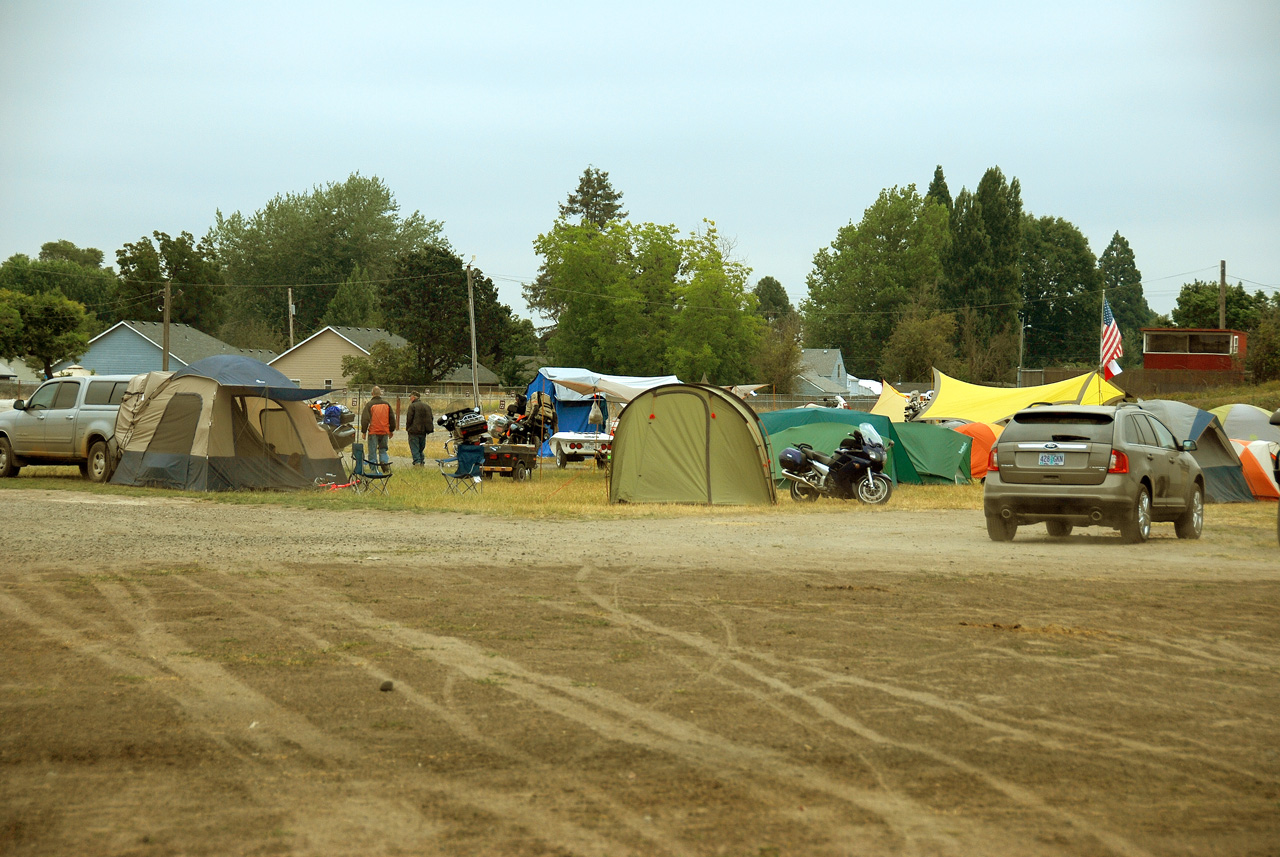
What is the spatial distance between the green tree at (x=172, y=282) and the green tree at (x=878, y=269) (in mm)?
46179

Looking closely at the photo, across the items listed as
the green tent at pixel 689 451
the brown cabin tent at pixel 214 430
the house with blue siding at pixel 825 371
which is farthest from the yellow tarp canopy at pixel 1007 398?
the house with blue siding at pixel 825 371

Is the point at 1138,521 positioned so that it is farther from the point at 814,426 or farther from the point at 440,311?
the point at 440,311

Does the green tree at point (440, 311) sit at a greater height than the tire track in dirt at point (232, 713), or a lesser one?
greater

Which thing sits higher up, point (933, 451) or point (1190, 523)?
point (933, 451)

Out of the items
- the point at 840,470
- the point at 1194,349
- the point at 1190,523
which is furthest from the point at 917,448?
the point at 1194,349

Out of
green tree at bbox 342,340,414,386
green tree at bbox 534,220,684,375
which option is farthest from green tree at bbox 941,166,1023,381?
green tree at bbox 342,340,414,386

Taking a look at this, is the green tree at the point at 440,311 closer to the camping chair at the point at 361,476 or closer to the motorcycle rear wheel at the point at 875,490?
the camping chair at the point at 361,476

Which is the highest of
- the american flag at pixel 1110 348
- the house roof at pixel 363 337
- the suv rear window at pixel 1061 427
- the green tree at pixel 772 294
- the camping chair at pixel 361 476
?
the green tree at pixel 772 294

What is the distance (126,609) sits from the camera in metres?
8.16

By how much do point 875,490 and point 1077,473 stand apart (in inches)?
267

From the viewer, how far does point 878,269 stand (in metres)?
84.6

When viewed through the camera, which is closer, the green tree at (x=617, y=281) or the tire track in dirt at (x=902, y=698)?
the tire track in dirt at (x=902, y=698)

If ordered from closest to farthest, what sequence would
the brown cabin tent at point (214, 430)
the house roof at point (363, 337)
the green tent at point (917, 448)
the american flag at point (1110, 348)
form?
1. the brown cabin tent at point (214, 430)
2. the green tent at point (917, 448)
3. the american flag at point (1110, 348)
4. the house roof at point (363, 337)

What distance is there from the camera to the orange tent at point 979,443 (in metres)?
25.1
